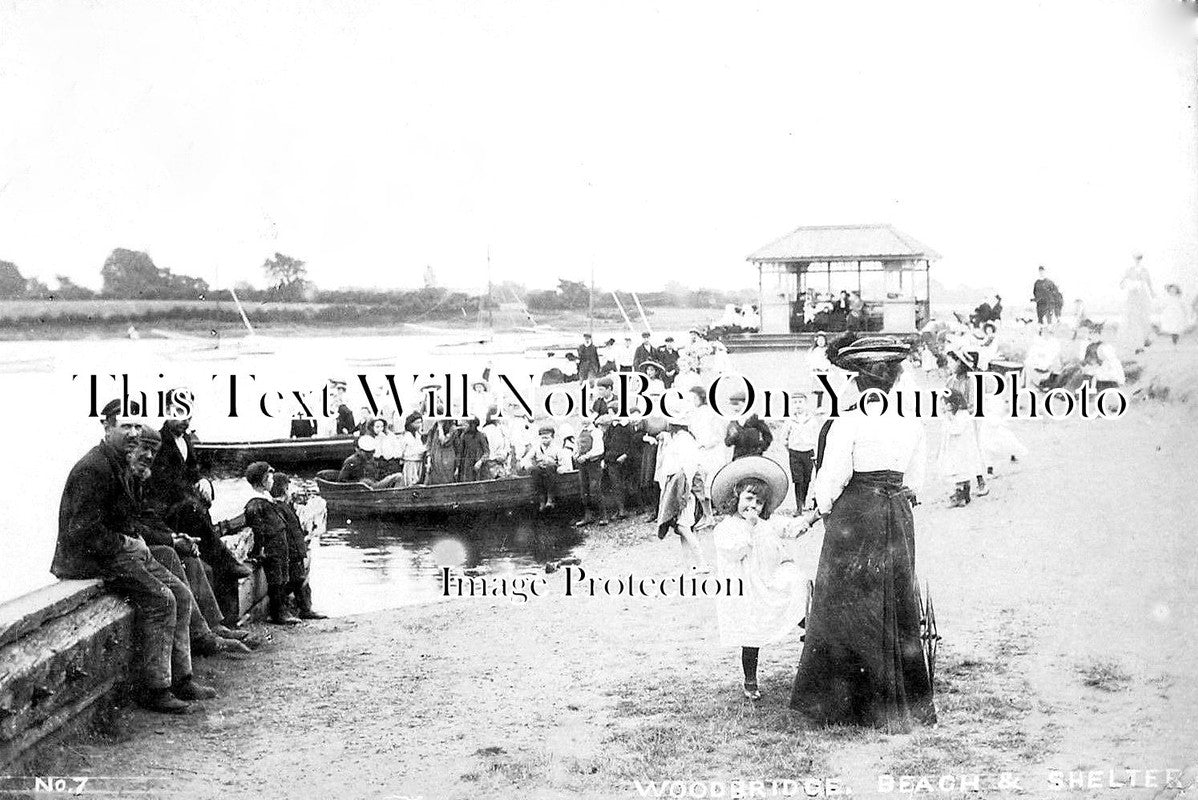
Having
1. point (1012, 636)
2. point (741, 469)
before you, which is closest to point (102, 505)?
point (741, 469)

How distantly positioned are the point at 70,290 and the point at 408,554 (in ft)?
5.30

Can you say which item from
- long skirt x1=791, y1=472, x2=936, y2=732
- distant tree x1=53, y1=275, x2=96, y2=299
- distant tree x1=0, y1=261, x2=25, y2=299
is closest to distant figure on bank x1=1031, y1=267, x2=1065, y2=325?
long skirt x1=791, y1=472, x2=936, y2=732

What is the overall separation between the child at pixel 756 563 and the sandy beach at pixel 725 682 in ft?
0.31

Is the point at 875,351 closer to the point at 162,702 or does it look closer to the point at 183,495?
the point at 183,495

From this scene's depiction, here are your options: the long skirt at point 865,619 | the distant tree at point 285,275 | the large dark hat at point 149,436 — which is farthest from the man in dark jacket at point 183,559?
the long skirt at point 865,619

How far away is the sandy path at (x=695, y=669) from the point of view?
3.83m

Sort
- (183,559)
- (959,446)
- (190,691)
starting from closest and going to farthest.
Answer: (190,691) < (183,559) < (959,446)

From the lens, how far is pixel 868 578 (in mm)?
3834

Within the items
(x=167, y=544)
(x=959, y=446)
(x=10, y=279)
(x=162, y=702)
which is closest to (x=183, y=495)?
(x=167, y=544)

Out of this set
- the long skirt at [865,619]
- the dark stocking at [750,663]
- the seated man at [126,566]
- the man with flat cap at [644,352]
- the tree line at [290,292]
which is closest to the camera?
the seated man at [126,566]

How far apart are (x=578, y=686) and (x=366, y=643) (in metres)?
0.82

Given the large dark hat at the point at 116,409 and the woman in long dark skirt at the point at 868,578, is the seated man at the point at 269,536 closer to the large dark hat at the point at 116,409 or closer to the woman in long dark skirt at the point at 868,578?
the large dark hat at the point at 116,409

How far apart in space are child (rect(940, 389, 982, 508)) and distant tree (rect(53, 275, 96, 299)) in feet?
10.7

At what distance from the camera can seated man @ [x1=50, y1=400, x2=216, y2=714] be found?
3.71 metres
